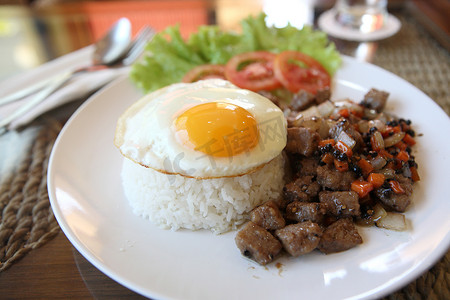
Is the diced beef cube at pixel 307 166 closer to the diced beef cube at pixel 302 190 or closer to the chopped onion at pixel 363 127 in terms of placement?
the diced beef cube at pixel 302 190

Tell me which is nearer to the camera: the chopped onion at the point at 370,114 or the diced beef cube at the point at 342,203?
the diced beef cube at the point at 342,203

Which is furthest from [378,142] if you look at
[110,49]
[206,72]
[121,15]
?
[121,15]

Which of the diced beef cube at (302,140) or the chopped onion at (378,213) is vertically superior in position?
the diced beef cube at (302,140)

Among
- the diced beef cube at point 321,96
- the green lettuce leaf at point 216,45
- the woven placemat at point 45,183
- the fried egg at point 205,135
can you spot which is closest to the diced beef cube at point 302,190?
the fried egg at point 205,135

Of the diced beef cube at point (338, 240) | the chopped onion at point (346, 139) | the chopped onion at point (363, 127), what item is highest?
the chopped onion at point (346, 139)

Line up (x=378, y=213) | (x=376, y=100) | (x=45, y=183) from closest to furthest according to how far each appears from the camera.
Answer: (x=378, y=213)
(x=45, y=183)
(x=376, y=100)

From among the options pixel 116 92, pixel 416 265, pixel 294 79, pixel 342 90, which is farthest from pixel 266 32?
pixel 416 265

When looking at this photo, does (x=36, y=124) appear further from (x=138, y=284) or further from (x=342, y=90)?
(x=342, y=90)

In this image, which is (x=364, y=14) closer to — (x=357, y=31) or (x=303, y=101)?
(x=357, y=31)
